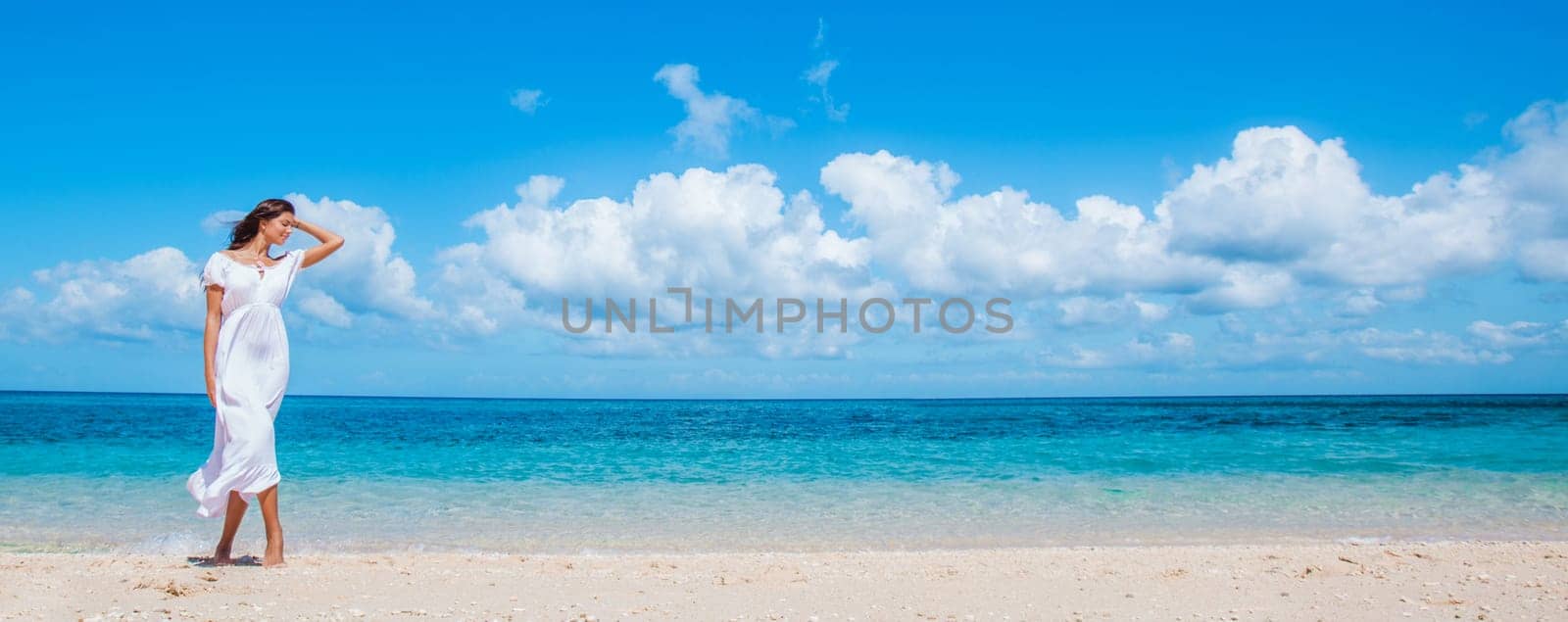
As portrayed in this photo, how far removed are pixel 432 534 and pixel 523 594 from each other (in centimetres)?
412

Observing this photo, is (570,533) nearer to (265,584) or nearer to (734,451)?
(265,584)

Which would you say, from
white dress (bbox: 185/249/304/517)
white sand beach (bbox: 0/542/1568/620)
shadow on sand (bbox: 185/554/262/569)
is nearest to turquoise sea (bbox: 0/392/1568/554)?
white sand beach (bbox: 0/542/1568/620)

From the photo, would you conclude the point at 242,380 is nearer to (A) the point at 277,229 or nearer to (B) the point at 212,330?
(B) the point at 212,330

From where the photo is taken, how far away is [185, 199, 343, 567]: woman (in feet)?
17.4

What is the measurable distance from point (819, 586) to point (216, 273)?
438 cm

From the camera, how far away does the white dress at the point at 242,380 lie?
5309 mm

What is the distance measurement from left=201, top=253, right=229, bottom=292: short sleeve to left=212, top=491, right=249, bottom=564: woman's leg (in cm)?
136

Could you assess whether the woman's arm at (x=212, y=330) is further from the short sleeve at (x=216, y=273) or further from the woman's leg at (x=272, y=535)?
the woman's leg at (x=272, y=535)

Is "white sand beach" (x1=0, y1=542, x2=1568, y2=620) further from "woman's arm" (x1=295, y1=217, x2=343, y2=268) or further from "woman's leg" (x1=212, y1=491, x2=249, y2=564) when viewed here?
"woman's arm" (x1=295, y1=217, x2=343, y2=268)

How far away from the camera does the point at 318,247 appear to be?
226 inches

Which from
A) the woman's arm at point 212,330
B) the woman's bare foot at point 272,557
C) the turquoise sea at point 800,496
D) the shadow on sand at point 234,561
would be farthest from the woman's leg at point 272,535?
the turquoise sea at point 800,496

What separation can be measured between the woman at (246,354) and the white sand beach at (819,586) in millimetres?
672

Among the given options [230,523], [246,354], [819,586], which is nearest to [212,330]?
[246,354]

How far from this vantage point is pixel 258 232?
5512mm
